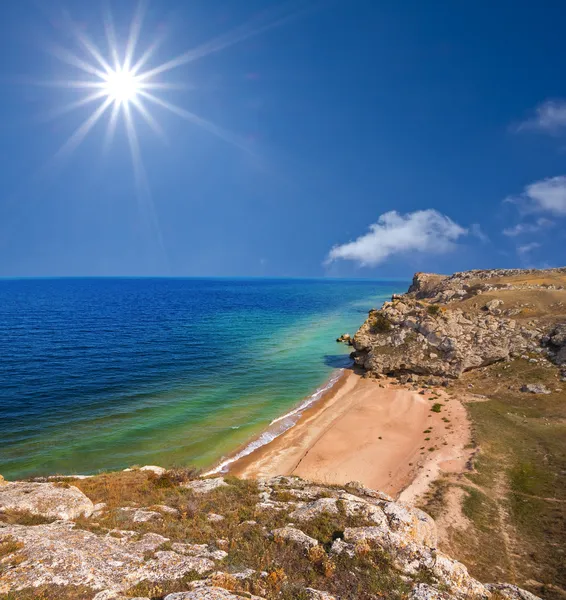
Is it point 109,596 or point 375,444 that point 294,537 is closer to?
point 109,596

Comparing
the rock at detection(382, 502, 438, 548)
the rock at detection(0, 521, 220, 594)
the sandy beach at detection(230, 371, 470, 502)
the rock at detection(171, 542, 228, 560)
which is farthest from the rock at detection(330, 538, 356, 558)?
the sandy beach at detection(230, 371, 470, 502)

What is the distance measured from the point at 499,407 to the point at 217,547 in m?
35.4

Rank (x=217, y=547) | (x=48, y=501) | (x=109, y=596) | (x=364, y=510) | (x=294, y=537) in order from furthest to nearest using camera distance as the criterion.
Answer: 1. (x=364, y=510)
2. (x=48, y=501)
3. (x=294, y=537)
4. (x=217, y=547)
5. (x=109, y=596)

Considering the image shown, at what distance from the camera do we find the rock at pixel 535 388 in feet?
120

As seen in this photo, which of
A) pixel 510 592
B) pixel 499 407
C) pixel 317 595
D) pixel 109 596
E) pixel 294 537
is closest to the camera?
pixel 109 596

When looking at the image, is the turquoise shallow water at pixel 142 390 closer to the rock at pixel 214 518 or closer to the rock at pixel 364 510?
the rock at pixel 214 518

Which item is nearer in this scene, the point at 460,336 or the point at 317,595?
the point at 317,595

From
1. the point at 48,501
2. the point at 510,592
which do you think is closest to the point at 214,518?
the point at 48,501

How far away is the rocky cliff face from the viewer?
4406 cm

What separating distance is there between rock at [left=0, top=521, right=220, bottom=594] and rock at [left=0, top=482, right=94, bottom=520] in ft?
4.74

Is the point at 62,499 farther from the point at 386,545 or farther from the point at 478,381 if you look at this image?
the point at 478,381

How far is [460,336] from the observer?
4647 centimetres

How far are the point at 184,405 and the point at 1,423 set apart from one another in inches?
676

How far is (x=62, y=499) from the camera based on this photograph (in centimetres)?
1359
